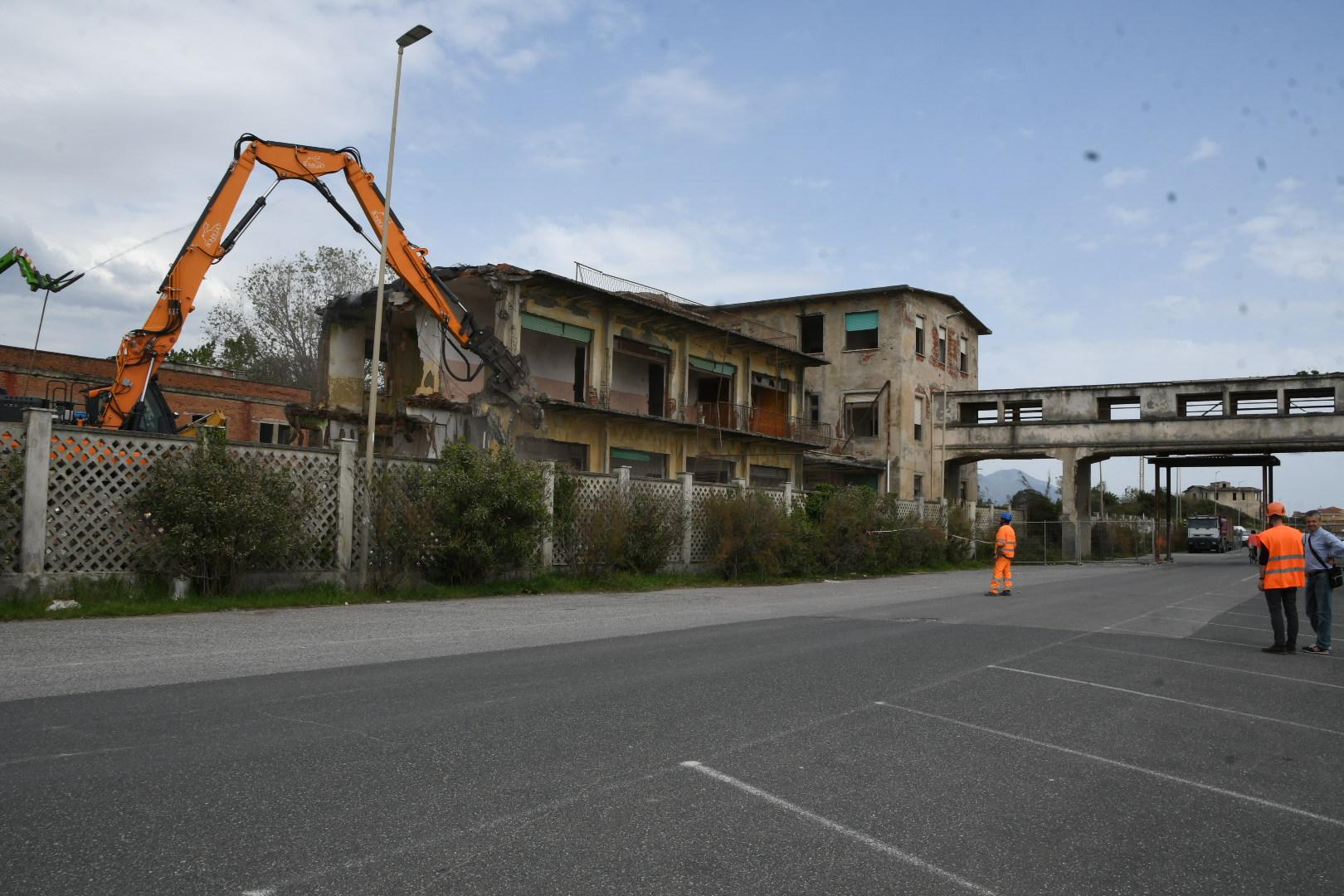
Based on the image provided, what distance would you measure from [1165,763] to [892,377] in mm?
41263

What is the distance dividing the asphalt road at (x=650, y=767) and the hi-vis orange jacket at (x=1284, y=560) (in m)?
0.98

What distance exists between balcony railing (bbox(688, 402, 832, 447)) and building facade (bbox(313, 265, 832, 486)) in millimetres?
76

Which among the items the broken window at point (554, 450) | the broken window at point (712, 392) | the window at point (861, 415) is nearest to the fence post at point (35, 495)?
the broken window at point (554, 450)

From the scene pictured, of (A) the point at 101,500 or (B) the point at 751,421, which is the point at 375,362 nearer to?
(A) the point at 101,500

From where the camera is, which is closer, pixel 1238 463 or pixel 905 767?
pixel 905 767

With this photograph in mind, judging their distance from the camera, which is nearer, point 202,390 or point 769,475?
point 769,475

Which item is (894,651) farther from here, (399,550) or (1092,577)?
(1092,577)

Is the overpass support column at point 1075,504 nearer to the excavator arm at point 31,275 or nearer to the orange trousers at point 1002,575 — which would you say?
the orange trousers at point 1002,575

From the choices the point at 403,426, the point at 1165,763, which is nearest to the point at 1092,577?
the point at 403,426

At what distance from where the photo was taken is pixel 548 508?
17.5 m

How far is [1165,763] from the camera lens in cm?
587

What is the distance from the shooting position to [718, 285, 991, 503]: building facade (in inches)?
1813

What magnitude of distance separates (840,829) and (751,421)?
34457mm

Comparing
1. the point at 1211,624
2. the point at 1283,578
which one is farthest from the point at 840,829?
the point at 1211,624
